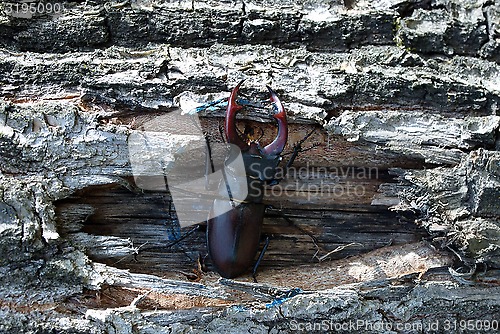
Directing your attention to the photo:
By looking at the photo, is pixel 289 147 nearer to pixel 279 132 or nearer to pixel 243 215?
pixel 279 132

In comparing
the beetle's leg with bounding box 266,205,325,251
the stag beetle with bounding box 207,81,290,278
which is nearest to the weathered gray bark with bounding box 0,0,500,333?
the beetle's leg with bounding box 266,205,325,251

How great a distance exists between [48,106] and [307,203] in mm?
1459

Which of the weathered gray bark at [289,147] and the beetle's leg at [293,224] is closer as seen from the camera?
the weathered gray bark at [289,147]

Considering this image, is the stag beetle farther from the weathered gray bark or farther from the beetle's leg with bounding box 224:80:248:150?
the weathered gray bark

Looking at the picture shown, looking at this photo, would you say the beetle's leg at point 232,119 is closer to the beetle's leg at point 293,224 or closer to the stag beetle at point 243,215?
the stag beetle at point 243,215

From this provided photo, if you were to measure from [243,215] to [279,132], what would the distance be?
53 centimetres

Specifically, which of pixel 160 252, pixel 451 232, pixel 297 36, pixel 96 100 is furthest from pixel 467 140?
pixel 96 100

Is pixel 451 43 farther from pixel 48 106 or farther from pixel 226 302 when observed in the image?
pixel 48 106

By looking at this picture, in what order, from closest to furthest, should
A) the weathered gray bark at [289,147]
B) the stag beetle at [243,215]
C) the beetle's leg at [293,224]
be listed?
the weathered gray bark at [289,147] < the stag beetle at [243,215] < the beetle's leg at [293,224]

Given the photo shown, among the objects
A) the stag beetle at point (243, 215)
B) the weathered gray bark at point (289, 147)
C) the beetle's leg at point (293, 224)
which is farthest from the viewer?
the beetle's leg at point (293, 224)

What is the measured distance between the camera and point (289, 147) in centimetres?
285

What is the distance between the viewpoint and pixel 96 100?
271 cm

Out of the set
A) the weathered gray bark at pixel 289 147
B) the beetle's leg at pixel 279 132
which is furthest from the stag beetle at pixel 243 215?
the weathered gray bark at pixel 289 147

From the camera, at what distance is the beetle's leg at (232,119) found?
2.63 m
